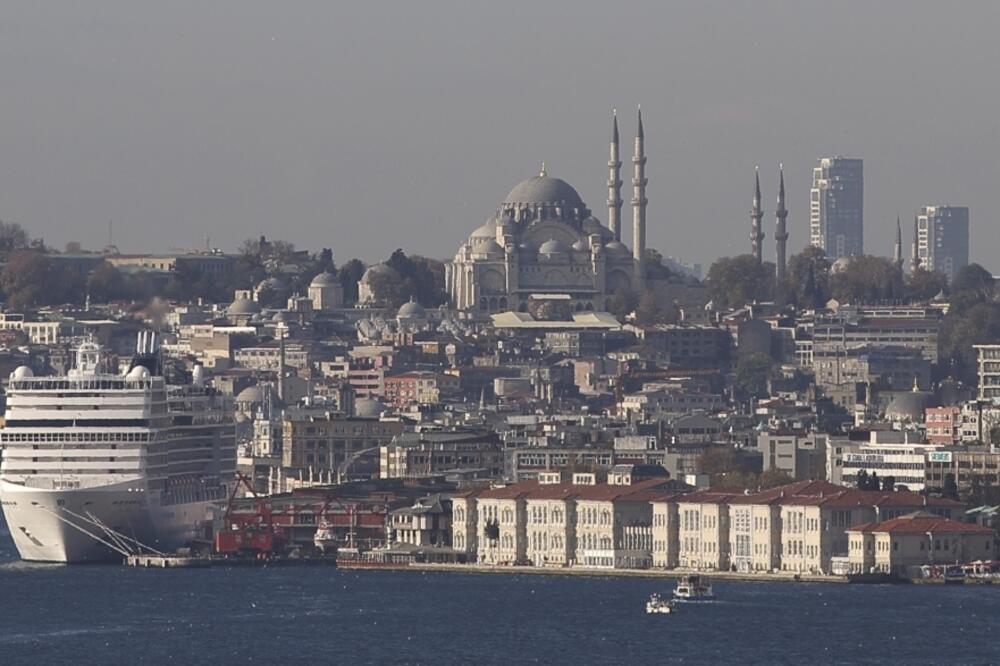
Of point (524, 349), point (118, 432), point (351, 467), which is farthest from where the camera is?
point (524, 349)

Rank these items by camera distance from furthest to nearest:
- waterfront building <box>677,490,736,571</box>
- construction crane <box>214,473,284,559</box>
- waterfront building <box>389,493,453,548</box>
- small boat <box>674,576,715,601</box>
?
construction crane <box>214,473,284,559</box> → waterfront building <box>389,493,453,548</box> → waterfront building <box>677,490,736,571</box> → small boat <box>674,576,715,601</box>

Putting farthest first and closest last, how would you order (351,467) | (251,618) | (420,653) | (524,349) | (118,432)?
(524,349), (351,467), (118,432), (251,618), (420,653)

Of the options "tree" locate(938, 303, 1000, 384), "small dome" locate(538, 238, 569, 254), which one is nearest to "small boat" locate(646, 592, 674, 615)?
"tree" locate(938, 303, 1000, 384)

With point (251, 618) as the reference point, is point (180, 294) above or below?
above

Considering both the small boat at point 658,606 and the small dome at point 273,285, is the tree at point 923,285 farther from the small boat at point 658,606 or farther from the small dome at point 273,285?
the small boat at point 658,606

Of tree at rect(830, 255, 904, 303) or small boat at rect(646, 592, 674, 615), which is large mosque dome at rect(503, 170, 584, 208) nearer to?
tree at rect(830, 255, 904, 303)

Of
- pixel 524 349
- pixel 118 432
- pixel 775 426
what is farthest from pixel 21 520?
pixel 524 349

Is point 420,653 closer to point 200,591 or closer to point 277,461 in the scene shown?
point 200,591
